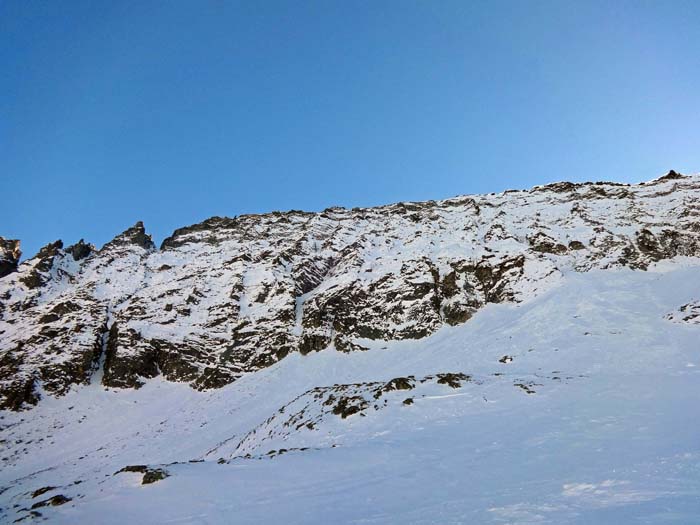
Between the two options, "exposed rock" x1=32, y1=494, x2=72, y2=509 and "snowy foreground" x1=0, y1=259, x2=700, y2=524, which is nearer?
"snowy foreground" x1=0, y1=259, x2=700, y2=524

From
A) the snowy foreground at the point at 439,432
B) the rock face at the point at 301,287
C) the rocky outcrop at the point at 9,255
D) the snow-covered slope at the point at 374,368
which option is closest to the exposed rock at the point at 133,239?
the snow-covered slope at the point at 374,368

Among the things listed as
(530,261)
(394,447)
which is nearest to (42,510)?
(394,447)

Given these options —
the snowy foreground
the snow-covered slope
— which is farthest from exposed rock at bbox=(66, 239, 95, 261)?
the snowy foreground

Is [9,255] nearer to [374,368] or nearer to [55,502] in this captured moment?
[374,368]

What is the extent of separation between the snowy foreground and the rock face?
3.20 metres

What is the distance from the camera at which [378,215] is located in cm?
10275

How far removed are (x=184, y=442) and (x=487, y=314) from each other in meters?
35.2

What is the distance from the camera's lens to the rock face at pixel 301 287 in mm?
55281

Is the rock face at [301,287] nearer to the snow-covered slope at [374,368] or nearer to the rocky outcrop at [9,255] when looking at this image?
the snow-covered slope at [374,368]

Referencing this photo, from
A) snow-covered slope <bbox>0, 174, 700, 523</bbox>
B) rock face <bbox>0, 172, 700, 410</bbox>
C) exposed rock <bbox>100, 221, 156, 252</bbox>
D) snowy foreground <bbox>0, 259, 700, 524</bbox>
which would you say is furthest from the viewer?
exposed rock <bbox>100, 221, 156, 252</bbox>

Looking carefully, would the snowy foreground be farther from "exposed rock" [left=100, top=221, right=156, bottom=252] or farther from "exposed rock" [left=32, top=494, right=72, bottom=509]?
"exposed rock" [left=100, top=221, right=156, bottom=252]

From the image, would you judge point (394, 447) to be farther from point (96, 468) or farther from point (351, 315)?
point (351, 315)

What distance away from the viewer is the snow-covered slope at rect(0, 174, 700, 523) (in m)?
14.2

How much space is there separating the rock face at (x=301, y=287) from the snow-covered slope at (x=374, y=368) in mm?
342
